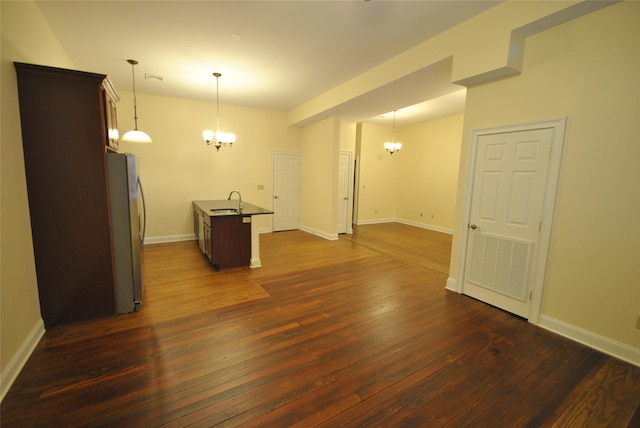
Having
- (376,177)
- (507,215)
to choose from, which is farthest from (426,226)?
(507,215)

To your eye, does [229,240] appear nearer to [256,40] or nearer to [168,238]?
[168,238]

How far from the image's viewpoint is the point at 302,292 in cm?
346

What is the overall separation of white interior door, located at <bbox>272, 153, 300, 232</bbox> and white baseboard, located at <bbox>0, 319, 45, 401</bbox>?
5028mm

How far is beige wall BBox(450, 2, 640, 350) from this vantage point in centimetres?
220

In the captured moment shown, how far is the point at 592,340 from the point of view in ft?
8.00

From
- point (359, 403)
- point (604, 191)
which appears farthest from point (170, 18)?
point (604, 191)

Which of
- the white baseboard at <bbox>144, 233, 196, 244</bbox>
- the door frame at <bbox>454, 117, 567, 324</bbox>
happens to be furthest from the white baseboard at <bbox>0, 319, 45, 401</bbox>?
the door frame at <bbox>454, 117, 567, 324</bbox>

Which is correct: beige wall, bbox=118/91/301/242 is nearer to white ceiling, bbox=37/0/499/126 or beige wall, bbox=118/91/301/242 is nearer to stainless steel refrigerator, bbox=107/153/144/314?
white ceiling, bbox=37/0/499/126

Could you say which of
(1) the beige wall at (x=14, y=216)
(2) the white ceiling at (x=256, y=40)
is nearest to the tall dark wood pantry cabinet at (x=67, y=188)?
(1) the beige wall at (x=14, y=216)

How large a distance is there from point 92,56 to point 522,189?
5.76 m

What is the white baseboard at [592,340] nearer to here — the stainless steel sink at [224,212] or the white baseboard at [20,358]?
the stainless steel sink at [224,212]

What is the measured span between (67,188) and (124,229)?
0.58 m

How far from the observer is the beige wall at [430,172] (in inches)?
289

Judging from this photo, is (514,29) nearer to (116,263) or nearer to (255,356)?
(255,356)
